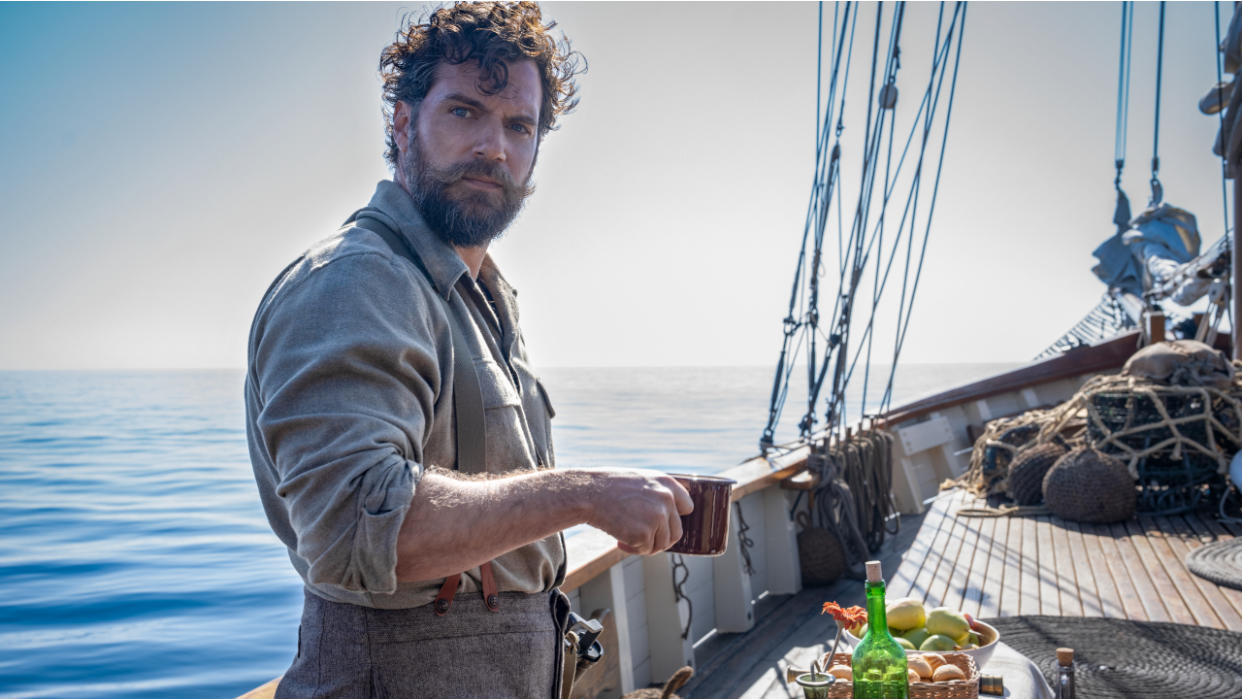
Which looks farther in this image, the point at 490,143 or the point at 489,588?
the point at 490,143

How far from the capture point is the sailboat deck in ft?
9.43

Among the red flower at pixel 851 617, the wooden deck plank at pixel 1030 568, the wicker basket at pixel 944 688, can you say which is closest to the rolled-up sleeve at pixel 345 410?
the wicker basket at pixel 944 688

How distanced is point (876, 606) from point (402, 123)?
101 cm

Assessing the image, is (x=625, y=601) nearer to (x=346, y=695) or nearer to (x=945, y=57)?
(x=346, y=695)

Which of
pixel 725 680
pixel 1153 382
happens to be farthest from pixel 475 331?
pixel 1153 382

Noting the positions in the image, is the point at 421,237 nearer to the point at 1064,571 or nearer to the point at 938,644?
the point at 938,644

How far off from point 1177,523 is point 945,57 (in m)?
2.98

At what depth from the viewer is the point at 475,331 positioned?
3.93 feet

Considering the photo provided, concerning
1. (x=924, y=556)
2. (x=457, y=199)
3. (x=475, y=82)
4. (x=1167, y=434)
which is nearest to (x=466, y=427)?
(x=457, y=199)

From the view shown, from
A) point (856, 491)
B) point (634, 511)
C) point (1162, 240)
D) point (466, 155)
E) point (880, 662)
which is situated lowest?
point (856, 491)

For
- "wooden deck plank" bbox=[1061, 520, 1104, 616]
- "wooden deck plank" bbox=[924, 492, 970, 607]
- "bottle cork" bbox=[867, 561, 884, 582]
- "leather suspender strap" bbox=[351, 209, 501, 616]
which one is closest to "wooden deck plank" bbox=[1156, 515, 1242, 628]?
"wooden deck plank" bbox=[1061, 520, 1104, 616]

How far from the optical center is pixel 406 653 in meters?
1.09

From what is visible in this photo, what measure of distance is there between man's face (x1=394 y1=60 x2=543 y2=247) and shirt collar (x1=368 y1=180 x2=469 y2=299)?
3 cm

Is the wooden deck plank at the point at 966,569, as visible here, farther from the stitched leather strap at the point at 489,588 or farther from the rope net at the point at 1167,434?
the stitched leather strap at the point at 489,588
